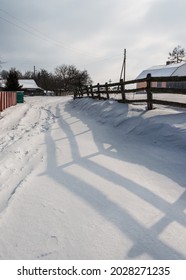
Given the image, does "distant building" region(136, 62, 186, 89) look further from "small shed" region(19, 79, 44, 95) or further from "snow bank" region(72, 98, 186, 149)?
"small shed" region(19, 79, 44, 95)

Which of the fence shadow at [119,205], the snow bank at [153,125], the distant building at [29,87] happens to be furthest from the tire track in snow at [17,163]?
the distant building at [29,87]

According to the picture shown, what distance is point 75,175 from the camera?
14.9ft

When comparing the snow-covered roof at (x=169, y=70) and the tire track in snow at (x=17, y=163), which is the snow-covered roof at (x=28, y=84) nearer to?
the snow-covered roof at (x=169, y=70)

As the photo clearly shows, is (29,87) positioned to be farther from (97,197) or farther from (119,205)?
(119,205)

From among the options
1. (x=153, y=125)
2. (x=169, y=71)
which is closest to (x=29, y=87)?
(x=169, y=71)

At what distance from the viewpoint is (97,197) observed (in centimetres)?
374

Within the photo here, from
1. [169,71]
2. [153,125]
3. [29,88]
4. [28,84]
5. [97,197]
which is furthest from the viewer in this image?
[28,84]

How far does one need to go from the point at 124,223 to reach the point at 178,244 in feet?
2.05

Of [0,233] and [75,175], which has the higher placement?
[75,175]

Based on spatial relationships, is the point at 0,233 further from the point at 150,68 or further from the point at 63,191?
the point at 150,68

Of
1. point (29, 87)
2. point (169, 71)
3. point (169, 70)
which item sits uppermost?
point (29, 87)
